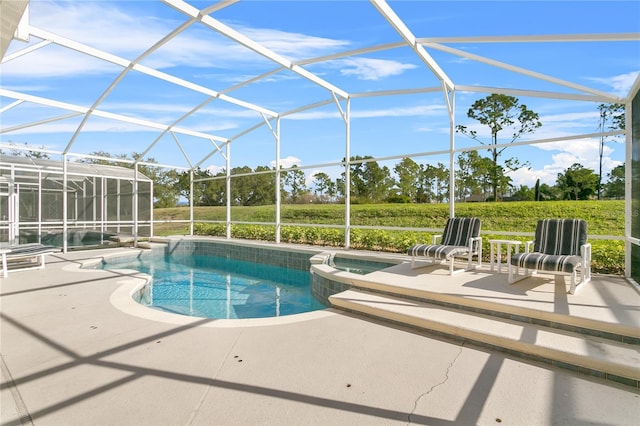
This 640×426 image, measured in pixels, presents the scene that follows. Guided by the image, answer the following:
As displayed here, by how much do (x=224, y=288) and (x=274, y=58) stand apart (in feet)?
15.5

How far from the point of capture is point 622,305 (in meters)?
3.75

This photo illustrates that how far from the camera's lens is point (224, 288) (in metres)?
7.08

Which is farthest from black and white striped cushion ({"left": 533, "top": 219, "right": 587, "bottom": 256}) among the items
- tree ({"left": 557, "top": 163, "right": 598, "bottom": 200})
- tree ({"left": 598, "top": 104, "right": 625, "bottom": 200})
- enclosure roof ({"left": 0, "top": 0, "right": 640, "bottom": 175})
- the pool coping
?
tree ({"left": 557, "top": 163, "right": 598, "bottom": 200})

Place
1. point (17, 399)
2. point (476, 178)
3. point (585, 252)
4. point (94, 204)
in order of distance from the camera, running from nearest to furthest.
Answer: point (17, 399) → point (585, 252) → point (476, 178) → point (94, 204)

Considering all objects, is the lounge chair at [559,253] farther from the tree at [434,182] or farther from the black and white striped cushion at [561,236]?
the tree at [434,182]

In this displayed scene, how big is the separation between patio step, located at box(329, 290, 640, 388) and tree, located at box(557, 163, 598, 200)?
363 inches

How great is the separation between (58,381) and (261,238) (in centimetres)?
991

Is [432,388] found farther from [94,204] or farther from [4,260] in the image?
[94,204]

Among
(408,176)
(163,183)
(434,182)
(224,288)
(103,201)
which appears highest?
(163,183)

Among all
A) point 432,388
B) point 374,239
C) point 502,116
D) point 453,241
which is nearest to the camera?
point 432,388

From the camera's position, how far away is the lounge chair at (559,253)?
4.35 metres

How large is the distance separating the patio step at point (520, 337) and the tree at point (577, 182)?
9.23 metres

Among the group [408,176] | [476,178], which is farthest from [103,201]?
[476,178]

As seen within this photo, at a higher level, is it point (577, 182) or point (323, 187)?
point (323, 187)
